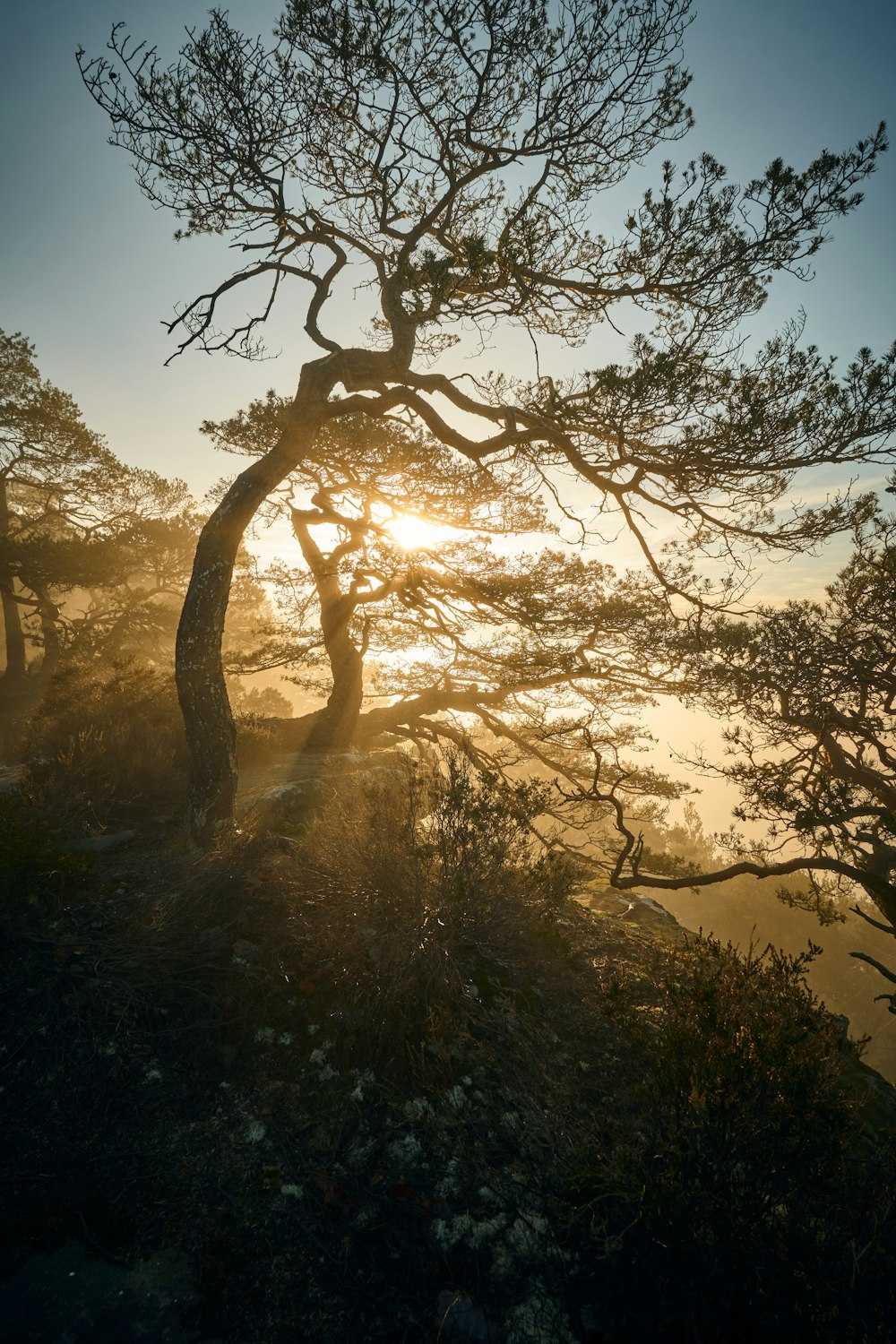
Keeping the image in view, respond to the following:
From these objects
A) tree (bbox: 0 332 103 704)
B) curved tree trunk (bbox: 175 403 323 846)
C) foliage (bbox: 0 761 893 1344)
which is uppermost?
tree (bbox: 0 332 103 704)

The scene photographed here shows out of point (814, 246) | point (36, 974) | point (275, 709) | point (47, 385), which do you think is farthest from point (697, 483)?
point (275, 709)

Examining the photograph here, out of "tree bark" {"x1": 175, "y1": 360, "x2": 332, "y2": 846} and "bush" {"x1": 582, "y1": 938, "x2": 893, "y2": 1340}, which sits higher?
"tree bark" {"x1": 175, "y1": 360, "x2": 332, "y2": 846}

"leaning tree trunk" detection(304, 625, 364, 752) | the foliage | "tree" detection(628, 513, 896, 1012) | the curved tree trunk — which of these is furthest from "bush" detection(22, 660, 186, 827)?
"tree" detection(628, 513, 896, 1012)

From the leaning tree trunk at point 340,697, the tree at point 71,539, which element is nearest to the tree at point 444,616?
the leaning tree trunk at point 340,697

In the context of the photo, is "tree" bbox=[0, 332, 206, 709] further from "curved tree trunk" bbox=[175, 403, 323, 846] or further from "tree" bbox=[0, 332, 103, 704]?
"curved tree trunk" bbox=[175, 403, 323, 846]

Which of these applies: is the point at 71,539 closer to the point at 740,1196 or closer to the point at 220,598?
the point at 220,598

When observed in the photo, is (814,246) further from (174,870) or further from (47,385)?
(47,385)

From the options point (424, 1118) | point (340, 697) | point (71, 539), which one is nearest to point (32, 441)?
point (71, 539)

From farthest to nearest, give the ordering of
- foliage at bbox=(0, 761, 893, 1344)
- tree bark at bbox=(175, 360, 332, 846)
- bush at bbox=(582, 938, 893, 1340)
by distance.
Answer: tree bark at bbox=(175, 360, 332, 846), foliage at bbox=(0, 761, 893, 1344), bush at bbox=(582, 938, 893, 1340)

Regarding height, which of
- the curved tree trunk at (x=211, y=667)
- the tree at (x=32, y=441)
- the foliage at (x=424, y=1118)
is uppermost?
the tree at (x=32, y=441)

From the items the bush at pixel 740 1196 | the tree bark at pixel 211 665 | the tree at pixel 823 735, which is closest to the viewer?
the bush at pixel 740 1196

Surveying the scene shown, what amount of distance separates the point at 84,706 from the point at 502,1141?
888cm

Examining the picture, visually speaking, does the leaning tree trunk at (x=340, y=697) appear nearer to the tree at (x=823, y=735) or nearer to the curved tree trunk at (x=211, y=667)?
the curved tree trunk at (x=211, y=667)

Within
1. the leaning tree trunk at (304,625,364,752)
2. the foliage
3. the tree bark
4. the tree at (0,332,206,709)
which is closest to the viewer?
the foliage
